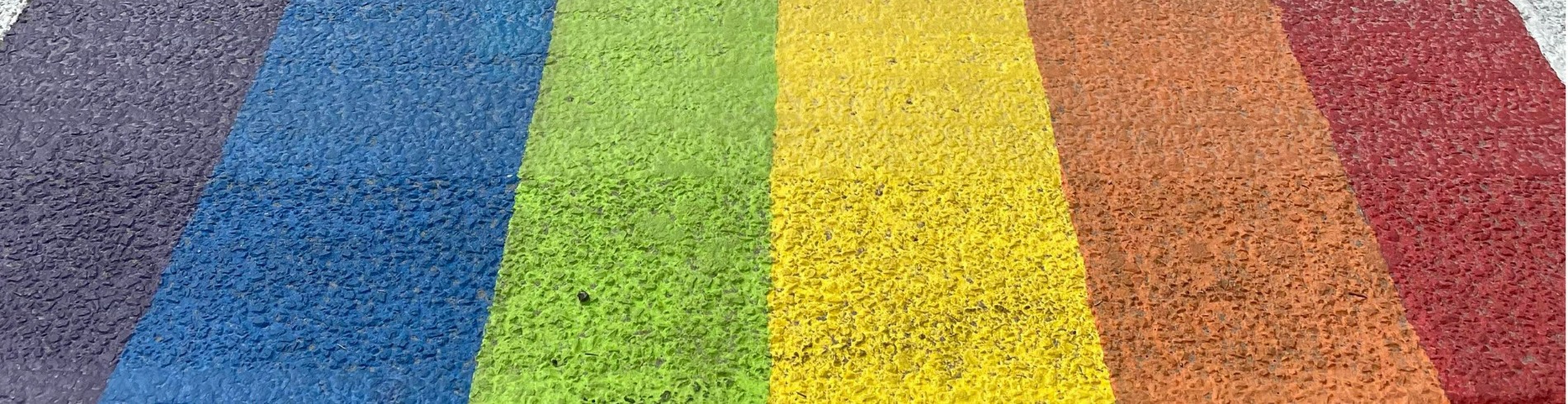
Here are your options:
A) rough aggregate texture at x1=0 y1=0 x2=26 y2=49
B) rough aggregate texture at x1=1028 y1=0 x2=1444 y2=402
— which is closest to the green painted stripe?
rough aggregate texture at x1=1028 y1=0 x2=1444 y2=402

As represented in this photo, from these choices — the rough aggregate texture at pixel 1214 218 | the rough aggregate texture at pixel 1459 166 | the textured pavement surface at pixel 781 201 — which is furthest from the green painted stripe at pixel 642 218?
the rough aggregate texture at pixel 1459 166

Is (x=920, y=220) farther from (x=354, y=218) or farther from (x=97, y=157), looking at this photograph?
(x=97, y=157)

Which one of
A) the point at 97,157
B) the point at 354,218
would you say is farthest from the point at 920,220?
the point at 97,157

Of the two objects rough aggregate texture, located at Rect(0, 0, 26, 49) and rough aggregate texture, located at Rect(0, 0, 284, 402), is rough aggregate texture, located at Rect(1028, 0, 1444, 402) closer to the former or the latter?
rough aggregate texture, located at Rect(0, 0, 284, 402)

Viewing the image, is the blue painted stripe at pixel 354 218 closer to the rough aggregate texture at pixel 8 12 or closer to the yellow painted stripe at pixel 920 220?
the yellow painted stripe at pixel 920 220

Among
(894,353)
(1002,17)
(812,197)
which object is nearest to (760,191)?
(812,197)
